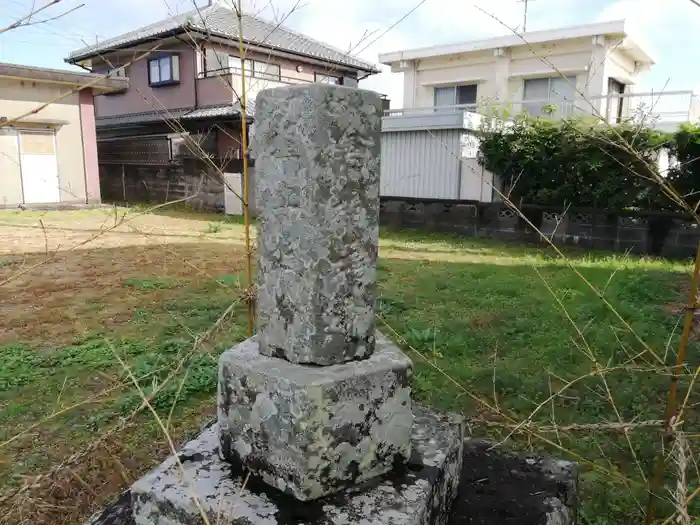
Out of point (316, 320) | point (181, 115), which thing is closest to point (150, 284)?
point (316, 320)

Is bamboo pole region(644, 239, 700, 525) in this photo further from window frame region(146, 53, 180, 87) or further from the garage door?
window frame region(146, 53, 180, 87)

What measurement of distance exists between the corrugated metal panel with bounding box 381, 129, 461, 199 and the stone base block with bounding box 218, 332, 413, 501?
9998 millimetres

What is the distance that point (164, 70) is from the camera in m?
17.8

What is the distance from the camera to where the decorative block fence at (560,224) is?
8.87 meters

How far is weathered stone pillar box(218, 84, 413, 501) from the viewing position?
1232 millimetres

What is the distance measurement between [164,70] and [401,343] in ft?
56.0

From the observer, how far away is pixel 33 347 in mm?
4203

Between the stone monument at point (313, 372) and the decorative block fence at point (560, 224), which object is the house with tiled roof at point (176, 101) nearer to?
the decorative block fence at point (560, 224)

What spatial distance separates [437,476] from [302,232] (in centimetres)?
76

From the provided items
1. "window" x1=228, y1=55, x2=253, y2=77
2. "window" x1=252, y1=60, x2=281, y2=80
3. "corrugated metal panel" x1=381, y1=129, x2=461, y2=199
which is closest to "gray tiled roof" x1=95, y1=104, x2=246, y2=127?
"window" x1=252, y1=60, x2=281, y2=80

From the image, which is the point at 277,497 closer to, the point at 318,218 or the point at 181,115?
the point at 318,218

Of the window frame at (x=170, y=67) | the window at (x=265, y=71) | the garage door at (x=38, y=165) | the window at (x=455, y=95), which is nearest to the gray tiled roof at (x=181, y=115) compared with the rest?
the window frame at (x=170, y=67)

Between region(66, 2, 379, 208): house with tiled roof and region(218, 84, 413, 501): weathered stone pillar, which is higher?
region(66, 2, 379, 208): house with tiled roof

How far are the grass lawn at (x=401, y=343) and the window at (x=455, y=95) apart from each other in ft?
32.2
